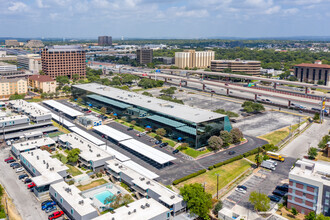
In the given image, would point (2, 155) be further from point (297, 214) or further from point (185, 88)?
point (185, 88)

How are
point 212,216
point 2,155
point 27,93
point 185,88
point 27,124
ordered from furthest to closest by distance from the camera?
point 185,88
point 27,93
point 27,124
point 2,155
point 212,216

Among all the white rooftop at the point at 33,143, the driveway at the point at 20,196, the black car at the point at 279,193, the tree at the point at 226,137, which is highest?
the tree at the point at 226,137

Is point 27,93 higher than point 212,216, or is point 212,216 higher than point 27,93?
point 27,93

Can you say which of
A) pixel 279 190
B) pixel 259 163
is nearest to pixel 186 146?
pixel 259 163

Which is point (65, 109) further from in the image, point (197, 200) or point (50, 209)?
point (197, 200)

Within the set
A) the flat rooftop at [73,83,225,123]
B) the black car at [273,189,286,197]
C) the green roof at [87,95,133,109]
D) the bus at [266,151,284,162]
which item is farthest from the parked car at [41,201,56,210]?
the green roof at [87,95,133,109]

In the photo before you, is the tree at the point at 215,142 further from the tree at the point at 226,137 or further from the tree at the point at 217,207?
the tree at the point at 217,207

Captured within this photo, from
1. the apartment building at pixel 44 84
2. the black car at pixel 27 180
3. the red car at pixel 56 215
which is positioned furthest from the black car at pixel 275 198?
the apartment building at pixel 44 84
